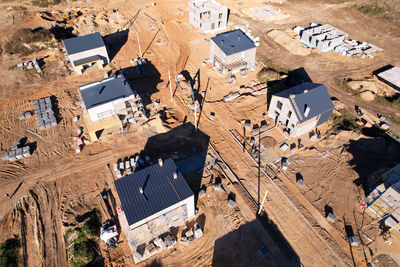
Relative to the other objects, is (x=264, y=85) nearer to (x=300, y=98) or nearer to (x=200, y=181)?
(x=300, y=98)

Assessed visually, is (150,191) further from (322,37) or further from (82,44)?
(322,37)

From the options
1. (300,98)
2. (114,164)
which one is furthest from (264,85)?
(114,164)

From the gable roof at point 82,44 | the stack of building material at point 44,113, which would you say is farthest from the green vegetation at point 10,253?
the gable roof at point 82,44

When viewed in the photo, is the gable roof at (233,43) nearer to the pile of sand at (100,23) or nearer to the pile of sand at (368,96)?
the pile of sand at (368,96)

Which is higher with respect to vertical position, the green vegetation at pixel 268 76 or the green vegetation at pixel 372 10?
the green vegetation at pixel 372 10

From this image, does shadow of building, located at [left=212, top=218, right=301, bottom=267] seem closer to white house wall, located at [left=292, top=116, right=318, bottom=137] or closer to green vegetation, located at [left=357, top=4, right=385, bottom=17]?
white house wall, located at [left=292, top=116, right=318, bottom=137]

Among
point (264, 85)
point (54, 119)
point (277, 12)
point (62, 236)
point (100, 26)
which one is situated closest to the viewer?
point (62, 236)

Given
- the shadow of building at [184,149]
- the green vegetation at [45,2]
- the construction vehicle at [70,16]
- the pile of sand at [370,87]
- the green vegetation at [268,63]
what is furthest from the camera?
the green vegetation at [45,2]
